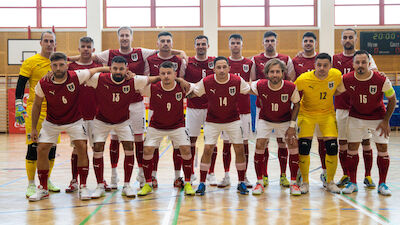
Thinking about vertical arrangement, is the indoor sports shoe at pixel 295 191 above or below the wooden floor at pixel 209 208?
above

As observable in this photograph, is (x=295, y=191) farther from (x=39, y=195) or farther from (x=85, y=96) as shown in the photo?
(x=39, y=195)

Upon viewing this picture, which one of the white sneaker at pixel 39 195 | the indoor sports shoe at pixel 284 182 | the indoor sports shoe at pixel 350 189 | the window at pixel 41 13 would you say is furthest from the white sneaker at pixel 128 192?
the window at pixel 41 13

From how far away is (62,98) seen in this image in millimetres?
4957

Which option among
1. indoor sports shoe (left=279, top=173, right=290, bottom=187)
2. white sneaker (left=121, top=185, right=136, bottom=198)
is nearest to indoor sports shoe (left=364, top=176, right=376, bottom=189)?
indoor sports shoe (left=279, top=173, right=290, bottom=187)

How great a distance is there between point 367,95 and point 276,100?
121cm

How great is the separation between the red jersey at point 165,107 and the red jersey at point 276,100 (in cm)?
115

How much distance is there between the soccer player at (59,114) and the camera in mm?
4898

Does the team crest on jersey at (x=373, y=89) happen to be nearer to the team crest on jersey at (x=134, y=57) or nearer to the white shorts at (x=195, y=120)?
the white shorts at (x=195, y=120)

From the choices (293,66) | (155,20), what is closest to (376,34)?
(155,20)

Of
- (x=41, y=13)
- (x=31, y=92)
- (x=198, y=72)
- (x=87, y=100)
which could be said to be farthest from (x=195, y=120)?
(x=41, y=13)

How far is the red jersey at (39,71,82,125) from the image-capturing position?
193 inches

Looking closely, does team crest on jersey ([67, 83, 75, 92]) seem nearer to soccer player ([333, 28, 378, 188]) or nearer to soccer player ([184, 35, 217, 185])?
soccer player ([184, 35, 217, 185])

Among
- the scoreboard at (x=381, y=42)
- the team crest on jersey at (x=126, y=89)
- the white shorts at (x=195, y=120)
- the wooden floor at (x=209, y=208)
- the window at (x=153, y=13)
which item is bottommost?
the wooden floor at (x=209, y=208)

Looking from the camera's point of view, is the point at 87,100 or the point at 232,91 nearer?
the point at 232,91
